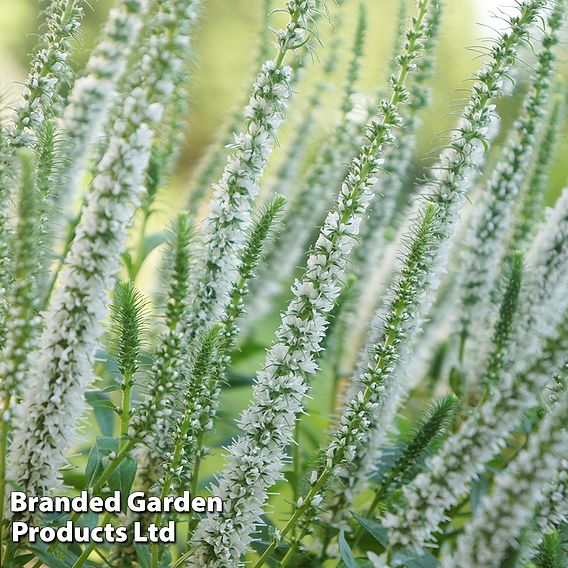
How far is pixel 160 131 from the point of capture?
39.1 inches

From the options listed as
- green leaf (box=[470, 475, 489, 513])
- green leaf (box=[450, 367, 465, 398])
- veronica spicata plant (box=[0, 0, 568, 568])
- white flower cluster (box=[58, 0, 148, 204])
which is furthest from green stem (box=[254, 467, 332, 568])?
green leaf (box=[450, 367, 465, 398])

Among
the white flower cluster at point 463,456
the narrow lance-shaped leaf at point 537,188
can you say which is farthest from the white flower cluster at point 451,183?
the narrow lance-shaped leaf at point 537,188

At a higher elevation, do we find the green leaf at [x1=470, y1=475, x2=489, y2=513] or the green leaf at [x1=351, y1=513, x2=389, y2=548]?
the green leaf at [x1=470, y1=475, x2=489, y2=513]

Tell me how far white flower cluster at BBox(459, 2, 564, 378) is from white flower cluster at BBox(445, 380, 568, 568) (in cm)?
87

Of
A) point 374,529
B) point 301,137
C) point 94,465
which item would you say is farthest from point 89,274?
point 301,137

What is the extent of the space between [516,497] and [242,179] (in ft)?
1.90

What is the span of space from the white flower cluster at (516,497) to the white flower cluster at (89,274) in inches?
19.6

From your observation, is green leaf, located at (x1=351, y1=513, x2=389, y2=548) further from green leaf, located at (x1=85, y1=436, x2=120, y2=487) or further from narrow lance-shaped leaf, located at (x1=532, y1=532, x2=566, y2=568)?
green leaf, located at (x1=85, y1=436, x2=120, y2=487)

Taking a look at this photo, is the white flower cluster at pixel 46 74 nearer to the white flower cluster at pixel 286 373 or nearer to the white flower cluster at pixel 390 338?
the white flower cluster at pixel 286 373

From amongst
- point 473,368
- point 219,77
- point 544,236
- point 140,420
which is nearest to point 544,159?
point 544,236

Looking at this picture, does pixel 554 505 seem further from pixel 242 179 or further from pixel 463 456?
pixel 242 179

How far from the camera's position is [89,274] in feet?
3.01

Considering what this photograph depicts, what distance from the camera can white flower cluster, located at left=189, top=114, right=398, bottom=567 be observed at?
3.40 feet

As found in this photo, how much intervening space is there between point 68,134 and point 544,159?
3.46 feet
